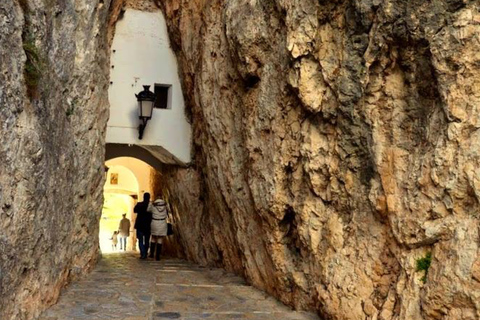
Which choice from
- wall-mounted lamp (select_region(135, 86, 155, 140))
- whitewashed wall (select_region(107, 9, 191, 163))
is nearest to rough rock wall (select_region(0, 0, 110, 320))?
wall-mounted lamp (select_region(135, 86, 155, 140))

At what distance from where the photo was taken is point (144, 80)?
37.4 feet

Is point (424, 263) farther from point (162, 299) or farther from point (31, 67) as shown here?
point (31, 67)

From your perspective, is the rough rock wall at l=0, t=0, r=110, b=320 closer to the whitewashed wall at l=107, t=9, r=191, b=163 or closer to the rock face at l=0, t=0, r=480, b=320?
the rock face at l=0, t=0, r=480, b=320

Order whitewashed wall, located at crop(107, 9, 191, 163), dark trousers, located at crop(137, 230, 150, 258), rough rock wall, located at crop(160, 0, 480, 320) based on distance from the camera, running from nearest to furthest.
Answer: rough rock wall, located at crop(160, 0, 480, 320) → whitewashed wall, located at crop(107, 9, 191, 163) → dark trousers, located at crop(137, 230, 150, 258)

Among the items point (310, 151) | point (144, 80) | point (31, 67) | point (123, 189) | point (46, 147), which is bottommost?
point (46, 147)

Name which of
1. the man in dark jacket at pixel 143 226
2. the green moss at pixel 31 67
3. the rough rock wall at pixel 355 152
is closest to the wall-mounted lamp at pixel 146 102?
the rough rock wall at pixel 355 152

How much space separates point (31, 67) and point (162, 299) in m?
3.34

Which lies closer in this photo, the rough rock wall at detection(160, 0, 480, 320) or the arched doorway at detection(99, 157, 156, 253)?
the rough rock wall at detection(160, 0, 480, 320)

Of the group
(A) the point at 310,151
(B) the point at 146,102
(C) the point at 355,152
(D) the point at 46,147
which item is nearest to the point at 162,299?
(D) the point at 46,147

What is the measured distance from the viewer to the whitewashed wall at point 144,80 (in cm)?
1116

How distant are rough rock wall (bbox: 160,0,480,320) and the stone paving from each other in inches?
16.1

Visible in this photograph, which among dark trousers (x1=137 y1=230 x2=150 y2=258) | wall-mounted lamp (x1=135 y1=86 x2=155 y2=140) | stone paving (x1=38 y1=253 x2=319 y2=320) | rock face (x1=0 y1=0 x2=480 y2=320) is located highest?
wall-mounted lamp (x1=135 y1=86 x2=155 y2=140)

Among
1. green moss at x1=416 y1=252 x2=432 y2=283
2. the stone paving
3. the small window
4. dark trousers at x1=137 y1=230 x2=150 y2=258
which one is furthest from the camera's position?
dark trousers at x1=137 y1=230 x2=150 y2=258

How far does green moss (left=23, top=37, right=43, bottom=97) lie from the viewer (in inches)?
207
